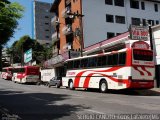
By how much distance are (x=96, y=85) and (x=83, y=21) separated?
22.4 metres

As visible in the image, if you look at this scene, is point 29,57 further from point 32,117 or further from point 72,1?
point 32,117

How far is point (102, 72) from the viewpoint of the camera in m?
28.1

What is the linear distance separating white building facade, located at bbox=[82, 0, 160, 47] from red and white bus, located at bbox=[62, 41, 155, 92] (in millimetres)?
19914

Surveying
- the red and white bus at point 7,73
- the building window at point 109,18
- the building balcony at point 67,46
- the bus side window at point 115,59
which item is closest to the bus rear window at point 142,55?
the bus side window at point 115,59

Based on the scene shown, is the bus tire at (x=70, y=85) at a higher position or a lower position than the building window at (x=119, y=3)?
lower

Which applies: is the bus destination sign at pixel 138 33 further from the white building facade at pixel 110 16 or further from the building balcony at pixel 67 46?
the building balcony at pixel 67 46

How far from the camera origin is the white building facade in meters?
50.5

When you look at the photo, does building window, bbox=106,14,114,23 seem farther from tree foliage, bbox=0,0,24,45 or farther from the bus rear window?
tree foliage, bbox=0,0,24,45

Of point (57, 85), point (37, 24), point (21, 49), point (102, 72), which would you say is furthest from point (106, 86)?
point (37, 24)

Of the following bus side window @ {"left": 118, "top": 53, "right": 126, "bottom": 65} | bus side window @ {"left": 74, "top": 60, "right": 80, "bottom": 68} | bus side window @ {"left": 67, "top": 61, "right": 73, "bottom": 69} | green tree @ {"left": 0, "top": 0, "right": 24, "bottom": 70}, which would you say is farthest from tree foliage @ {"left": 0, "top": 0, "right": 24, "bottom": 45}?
bus side window @ {"left": 67, "top": 61, "right": 73, "bottom": 69}

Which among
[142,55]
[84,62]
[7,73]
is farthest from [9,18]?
[7,73]

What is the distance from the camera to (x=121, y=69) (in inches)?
1011

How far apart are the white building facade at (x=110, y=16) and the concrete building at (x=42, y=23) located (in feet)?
216

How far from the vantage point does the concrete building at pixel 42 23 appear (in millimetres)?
118062
